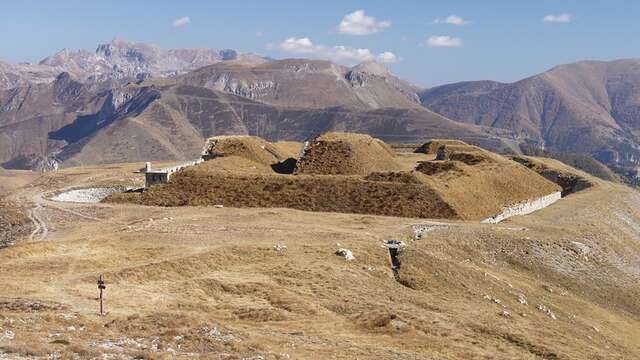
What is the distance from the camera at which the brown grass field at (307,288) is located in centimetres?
2720

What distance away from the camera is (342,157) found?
89.9 metres

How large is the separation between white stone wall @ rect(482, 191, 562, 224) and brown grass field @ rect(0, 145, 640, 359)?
375cm

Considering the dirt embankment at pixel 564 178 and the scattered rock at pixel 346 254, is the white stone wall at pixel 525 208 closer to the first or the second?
the dirt embankment at pixel 564 178

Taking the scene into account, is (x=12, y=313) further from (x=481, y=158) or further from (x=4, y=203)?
(x=481, y=158)

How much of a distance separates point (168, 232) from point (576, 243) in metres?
38.3

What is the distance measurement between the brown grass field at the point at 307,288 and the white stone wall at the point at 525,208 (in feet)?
12.3

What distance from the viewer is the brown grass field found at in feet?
89.2

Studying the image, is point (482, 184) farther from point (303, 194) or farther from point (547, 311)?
point (547, 311)

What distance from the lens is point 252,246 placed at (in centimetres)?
4509

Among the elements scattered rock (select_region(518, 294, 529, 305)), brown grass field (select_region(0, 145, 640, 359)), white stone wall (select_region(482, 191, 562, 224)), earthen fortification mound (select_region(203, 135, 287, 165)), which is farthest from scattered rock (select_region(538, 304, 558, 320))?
earthen fortification mound (select_region(203, 135, 287, 165))

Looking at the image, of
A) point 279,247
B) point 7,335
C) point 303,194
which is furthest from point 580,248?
point 7,335

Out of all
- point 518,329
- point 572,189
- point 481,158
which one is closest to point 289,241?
point 518,329

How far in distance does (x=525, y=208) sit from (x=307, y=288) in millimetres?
47718

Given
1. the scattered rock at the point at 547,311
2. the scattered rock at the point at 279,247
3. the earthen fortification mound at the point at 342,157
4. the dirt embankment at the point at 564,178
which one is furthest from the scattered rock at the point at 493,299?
the dirt embankment at the point at 564,178
